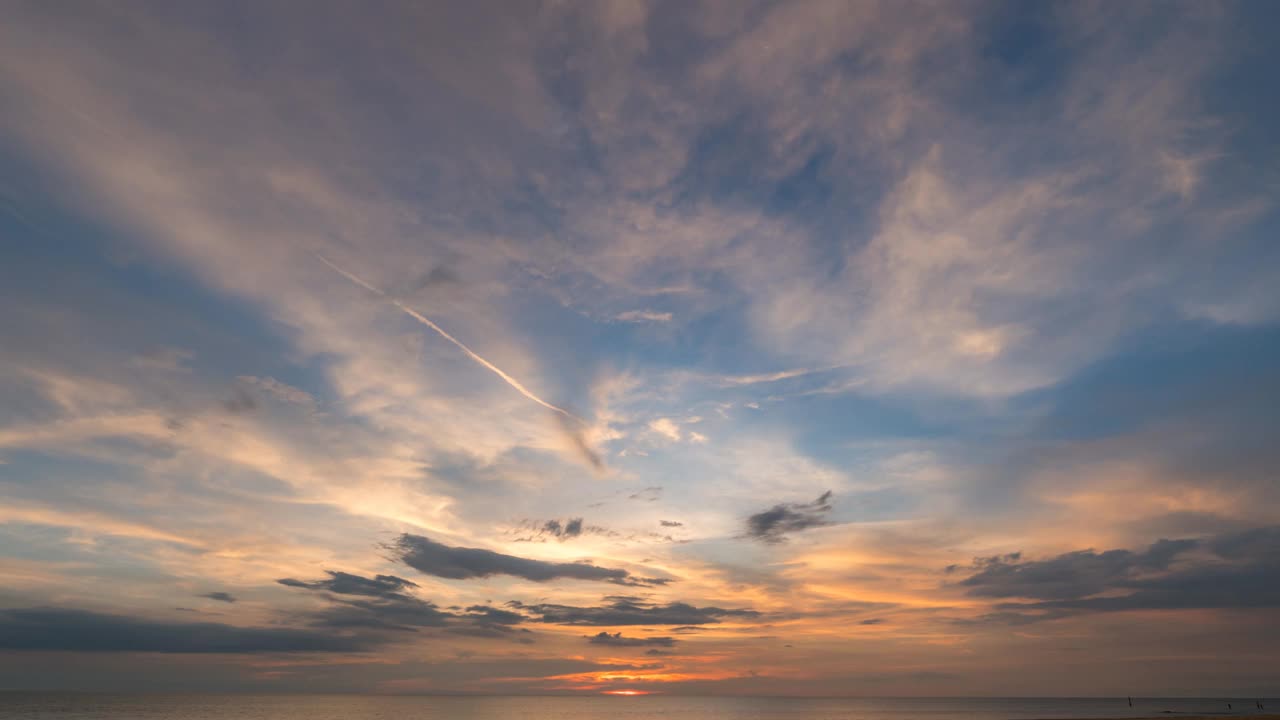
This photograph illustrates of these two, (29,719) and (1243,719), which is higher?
(1243,719)

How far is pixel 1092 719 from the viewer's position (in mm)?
198500

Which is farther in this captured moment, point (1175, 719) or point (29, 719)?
point (29, 719)

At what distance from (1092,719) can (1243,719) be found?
65.7m

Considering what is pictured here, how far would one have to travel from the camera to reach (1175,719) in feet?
534

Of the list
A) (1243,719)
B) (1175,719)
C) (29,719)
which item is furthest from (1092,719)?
(29,719)

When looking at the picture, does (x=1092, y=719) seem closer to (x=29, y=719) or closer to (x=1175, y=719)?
(x=1175, y=719)

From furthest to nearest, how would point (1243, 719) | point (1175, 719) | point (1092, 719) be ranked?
point (1092, 719) < point (1175, 719) < point (1243, 719)

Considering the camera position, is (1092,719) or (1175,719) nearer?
(1175,719)

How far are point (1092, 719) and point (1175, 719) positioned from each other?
41.3 meters

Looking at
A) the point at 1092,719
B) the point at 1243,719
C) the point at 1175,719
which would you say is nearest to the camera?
the point at 1243,719

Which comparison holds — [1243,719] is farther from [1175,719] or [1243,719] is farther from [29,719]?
[29,719]

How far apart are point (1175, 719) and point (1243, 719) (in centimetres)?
2442

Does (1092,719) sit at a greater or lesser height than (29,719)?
greater

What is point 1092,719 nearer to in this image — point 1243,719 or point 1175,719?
point 1175,719
